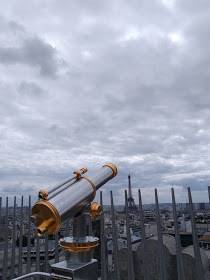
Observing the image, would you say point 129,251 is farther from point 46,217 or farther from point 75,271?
point 46,217

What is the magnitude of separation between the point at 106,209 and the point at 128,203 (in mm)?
512

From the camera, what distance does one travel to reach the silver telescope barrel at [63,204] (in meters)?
1.96

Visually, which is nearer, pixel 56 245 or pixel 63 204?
pixel 63 204

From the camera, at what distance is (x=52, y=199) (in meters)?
2.04

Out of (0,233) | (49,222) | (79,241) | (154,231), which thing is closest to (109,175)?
(79,241)

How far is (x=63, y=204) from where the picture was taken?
2035 mm

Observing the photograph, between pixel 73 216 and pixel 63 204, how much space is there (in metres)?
0.27

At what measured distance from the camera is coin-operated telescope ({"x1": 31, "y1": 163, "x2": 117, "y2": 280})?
198cm

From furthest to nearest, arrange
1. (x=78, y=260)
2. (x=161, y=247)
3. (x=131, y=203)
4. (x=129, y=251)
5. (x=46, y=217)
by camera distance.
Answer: (x=131, y=203)
(x=129, y=251)
(x=161, y=247)
(x=78, y=260)
(x=46, y=217)

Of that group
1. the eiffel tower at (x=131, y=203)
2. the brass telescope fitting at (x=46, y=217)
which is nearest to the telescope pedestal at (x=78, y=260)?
the brass telescope fitting at (x=46, y=217)

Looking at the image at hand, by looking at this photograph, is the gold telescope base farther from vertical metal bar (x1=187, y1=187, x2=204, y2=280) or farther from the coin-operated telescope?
vertical metal bar (x1=187, y1=187, x2=204, y2=280)

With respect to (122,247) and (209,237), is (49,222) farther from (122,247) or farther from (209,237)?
(122,247)

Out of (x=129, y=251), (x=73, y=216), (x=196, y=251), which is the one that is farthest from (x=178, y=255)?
(x=73, y=216)

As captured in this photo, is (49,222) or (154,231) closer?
(49,222)
